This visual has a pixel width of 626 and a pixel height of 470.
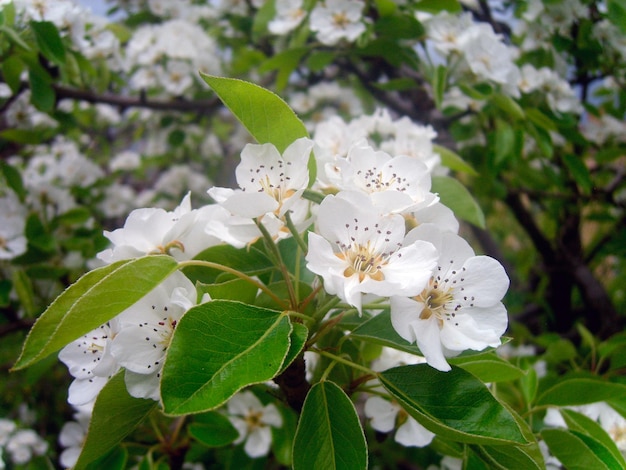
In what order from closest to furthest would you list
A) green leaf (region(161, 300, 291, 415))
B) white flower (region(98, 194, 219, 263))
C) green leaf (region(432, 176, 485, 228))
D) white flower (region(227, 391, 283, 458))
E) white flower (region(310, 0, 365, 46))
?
green leaf (region(161, 300, 291, 415)) → white flower (region(98, 194, 219, 263)) → green leaf (region(432, 176, 485, 228)) → white flower (region(227, 391, 283, 458)) → white flower (region(310, 0, 365, 46))

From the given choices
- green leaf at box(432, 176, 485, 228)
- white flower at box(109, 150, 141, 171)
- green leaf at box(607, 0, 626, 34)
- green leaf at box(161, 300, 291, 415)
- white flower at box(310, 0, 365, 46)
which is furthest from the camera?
white flower at box(109, 150, 141, 171)

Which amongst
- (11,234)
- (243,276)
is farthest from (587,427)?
(11,234)

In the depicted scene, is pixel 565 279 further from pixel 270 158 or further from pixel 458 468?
pixel 270 158

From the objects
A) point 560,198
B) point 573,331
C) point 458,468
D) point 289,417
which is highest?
point 458,468

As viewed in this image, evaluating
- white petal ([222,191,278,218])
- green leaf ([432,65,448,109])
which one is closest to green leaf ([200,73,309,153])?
white petal ([222,191,278,218])

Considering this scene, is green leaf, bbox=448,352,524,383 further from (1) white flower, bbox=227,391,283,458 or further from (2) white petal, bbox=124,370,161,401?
(1) white flower, bbox=227,391,283,458

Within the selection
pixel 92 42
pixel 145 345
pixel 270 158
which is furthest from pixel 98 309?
pixel 92 42
